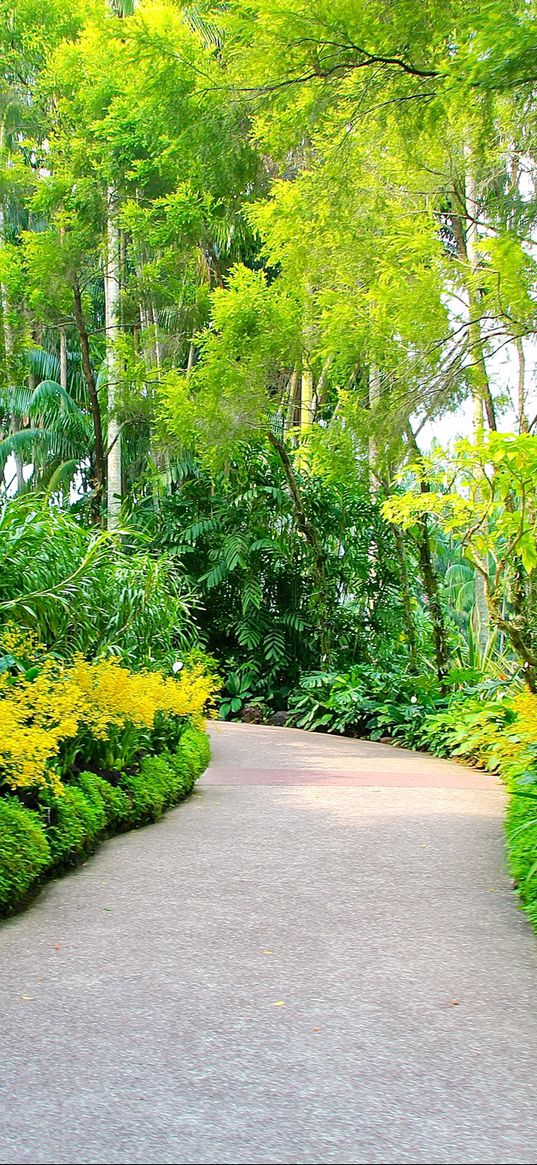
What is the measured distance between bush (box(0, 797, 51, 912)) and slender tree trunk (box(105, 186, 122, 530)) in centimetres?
961

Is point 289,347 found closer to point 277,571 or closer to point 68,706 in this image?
point 277,571

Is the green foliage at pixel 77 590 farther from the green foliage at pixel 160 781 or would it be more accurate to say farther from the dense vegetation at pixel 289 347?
the green foliage at pixel 160 781

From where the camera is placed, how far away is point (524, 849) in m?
4.83

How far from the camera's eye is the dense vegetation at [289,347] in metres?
6.06

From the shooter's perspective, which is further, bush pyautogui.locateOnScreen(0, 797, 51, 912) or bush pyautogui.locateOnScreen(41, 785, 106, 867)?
bush pyautogui.locateOnScreen(41, 785, 106, 867)

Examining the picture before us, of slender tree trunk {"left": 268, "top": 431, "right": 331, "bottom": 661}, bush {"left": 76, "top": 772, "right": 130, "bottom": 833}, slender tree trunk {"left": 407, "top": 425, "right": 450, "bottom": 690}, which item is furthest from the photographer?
slender tree trunk {"left": 268, "top": 431, "right": 331, "bottom": 661}

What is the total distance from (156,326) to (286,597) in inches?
177

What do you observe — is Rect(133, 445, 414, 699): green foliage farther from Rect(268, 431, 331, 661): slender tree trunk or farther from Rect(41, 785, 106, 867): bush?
Rect(41, 785, 106, 867): bush

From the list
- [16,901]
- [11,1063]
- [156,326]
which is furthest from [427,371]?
[156,326]

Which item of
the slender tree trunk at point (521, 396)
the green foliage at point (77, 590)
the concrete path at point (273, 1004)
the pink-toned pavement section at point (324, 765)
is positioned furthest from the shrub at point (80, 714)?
the slender tree trunk at point (521, 396)

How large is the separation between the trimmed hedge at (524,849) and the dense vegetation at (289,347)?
27 millimetres

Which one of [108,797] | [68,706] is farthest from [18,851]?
[108,797]

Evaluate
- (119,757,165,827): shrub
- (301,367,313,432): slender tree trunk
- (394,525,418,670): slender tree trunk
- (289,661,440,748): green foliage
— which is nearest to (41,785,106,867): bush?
(119,757,165,827): shrub

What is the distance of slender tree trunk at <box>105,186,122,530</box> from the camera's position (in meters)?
14.3
